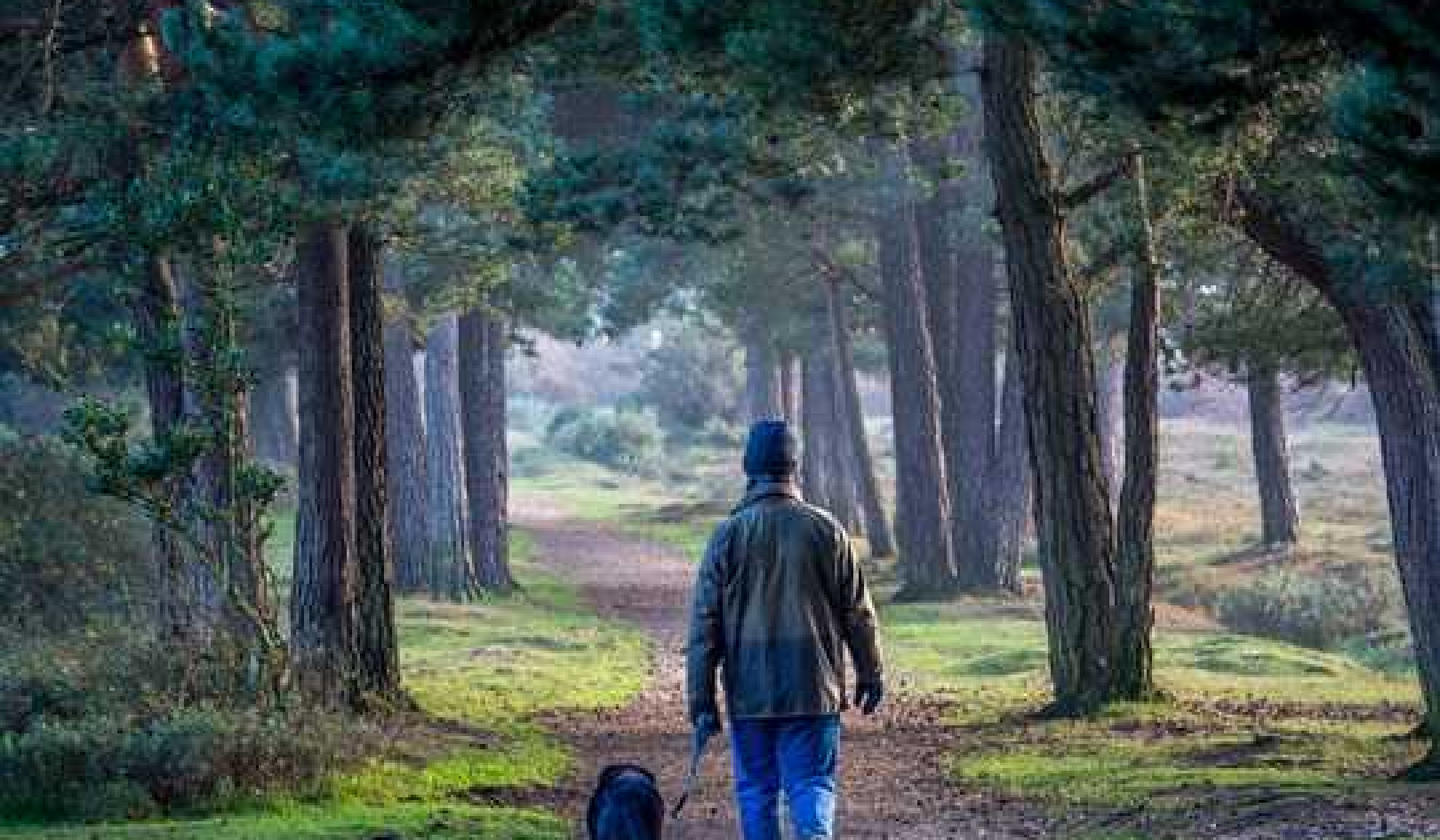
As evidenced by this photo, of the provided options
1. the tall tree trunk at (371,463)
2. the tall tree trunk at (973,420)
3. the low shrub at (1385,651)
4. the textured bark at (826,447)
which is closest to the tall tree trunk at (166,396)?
the tall tree trunk at (371,463)

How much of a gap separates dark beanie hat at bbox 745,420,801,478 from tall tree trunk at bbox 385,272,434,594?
19.6 metres

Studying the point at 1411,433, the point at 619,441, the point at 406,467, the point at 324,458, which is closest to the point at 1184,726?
the point at 1411,433

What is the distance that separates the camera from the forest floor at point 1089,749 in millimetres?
11242

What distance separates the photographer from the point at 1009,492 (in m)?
30.8

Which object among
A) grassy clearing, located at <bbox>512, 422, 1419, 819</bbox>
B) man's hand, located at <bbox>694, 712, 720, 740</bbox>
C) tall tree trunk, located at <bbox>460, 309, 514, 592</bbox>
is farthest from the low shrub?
man's hand, located at <bbox>694, 712, 720, 740</bbox>

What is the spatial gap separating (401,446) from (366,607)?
13165 mm

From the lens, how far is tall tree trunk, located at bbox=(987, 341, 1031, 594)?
3058cm

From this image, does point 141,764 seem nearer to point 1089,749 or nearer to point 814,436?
point 1089,749

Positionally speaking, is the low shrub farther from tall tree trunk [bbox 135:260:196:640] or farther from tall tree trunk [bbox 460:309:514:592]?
tall tree trunk [bbox 135:260:196:640]

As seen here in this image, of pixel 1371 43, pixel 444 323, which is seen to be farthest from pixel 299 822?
pixel 444 323

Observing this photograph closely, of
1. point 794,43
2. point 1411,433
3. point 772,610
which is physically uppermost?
point 794,43

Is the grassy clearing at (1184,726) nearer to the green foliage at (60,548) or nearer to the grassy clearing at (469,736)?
the grassy clearing at (469,736)

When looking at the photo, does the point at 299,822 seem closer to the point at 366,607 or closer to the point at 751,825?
the point at 751,825

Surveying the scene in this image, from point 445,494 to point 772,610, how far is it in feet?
69.4
